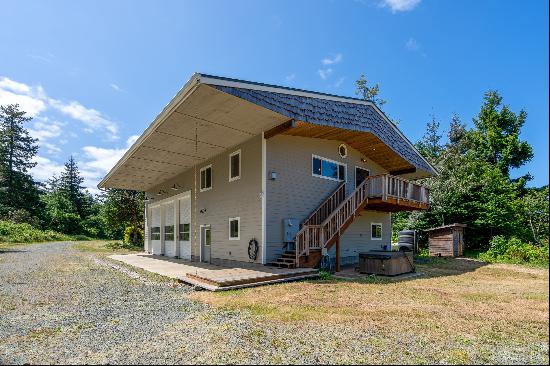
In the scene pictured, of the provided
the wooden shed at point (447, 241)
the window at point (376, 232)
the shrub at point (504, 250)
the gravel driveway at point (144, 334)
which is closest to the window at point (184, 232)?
the window at point (376, 232)

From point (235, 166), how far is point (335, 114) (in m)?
4.49

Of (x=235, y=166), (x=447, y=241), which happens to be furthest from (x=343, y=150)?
(x=447, y=241)

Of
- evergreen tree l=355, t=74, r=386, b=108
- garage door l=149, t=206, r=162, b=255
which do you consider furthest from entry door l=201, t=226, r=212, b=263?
evergreen tree l=355, t=74, r=386, b=108

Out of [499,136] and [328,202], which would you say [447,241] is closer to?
[328,202]

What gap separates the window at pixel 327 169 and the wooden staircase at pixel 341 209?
0.50 m

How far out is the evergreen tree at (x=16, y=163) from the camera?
43.0m

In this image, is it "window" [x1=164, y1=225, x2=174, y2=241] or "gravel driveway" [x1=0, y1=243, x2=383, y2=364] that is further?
"window" [x1=164, y1=225, x2=174, y2=241]

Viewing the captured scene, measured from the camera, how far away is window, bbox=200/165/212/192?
1622cm

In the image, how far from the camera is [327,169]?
1444 centimetres

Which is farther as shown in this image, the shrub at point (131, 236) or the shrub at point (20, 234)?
the shrub at point (131, 236)

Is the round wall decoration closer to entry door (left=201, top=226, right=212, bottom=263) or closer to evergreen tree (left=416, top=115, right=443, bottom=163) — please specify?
entry door (left=201, top=226, right=212, bottom=263)

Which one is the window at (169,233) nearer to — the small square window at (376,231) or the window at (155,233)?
the window at (155,233)

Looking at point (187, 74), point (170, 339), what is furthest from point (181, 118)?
point (170, 339)

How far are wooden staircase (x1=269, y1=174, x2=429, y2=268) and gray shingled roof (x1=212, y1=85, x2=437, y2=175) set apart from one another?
1.83 meters
